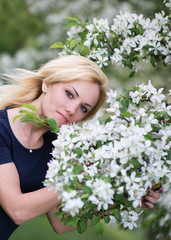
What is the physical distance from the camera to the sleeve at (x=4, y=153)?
2.20 metres

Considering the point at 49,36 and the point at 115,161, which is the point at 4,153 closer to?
the point at 115,161

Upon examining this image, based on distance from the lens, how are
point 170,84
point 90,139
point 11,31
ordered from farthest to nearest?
point 11,31
point 170,84
point 90,139

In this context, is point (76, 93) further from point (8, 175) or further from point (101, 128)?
point (8, 175)

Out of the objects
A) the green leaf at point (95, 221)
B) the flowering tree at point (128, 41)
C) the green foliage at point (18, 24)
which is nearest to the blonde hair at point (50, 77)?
the flowering tree at point (128, 41)

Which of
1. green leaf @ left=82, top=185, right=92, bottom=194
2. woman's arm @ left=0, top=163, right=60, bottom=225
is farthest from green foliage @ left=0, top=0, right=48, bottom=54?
green leaf @ left=82, top=185, right=92, bottom=194

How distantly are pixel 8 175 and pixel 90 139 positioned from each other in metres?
0.60

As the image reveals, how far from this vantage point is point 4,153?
2.23m

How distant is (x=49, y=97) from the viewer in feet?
7.74

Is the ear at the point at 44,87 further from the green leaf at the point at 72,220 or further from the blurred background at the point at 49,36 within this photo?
the green leaf at the point at 72,220

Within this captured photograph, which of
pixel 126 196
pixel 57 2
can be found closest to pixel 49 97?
pixel 126 196

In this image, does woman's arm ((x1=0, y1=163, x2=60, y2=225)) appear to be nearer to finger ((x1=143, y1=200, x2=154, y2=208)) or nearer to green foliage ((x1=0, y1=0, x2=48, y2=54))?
finger ((x1=143, y1=200, x2=154, y2=208))

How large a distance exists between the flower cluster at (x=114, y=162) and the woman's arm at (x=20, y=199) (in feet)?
0.35

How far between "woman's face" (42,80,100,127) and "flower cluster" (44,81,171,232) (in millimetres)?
325

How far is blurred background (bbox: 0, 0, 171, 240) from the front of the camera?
3902 mm
